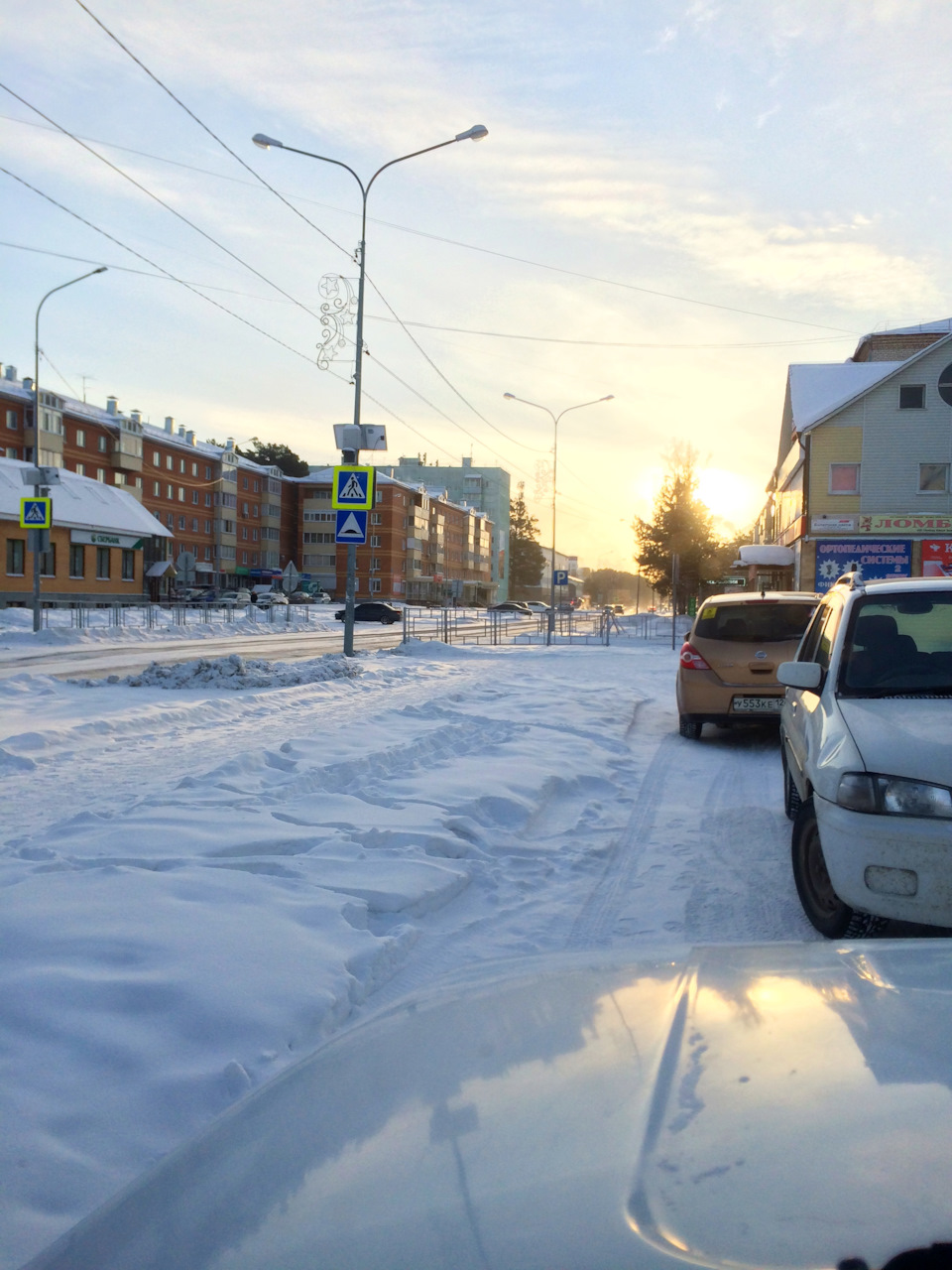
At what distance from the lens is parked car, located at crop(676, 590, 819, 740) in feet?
31.5

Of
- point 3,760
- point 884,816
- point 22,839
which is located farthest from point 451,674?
point 884,816

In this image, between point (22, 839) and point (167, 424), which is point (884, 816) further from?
point (167, 424)

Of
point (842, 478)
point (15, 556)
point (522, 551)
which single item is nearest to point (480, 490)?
point (522, 551)

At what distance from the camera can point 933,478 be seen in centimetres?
3509

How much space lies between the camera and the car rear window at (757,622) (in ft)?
31.9

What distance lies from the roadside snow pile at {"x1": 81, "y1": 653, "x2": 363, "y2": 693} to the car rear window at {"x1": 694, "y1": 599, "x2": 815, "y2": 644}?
6.79 metres

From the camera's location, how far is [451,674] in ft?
58.2

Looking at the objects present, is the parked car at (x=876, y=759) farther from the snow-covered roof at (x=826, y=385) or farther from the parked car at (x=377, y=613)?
the parked car at (x=377, y=613)

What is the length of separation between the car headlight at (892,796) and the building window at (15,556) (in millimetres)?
45209

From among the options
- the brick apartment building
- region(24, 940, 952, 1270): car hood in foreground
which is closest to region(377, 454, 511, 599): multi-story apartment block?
the brick apartment building

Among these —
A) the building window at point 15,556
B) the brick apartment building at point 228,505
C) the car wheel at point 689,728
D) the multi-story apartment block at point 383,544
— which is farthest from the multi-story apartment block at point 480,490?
the car wheel at point 689,728

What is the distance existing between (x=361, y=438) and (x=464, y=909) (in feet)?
51.3

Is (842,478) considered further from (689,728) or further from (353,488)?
(689,728)

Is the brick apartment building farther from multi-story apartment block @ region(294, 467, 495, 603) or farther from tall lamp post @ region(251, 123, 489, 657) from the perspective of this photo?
tall lamp post @ region(251, 123, 489, 657)
